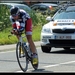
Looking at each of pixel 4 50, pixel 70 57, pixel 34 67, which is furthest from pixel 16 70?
pixel 4 50

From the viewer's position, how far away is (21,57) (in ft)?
36.0

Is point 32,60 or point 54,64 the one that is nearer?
point 32,60

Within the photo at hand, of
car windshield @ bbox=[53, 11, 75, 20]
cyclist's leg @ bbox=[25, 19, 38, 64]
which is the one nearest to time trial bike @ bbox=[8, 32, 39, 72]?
cyclist's leg @ bbox=[25, 19, 38, 64]

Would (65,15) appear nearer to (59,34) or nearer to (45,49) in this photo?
(59,34)

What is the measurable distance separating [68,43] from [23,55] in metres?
4.99

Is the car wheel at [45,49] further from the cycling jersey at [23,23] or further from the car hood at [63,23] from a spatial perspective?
the cycling jersey at [23,23]

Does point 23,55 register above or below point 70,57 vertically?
above

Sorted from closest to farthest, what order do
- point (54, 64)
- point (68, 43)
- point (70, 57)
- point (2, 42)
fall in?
point (54, 64), point (70, 57), point (68, 43), point (2, 42)

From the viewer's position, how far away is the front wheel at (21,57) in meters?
10.9

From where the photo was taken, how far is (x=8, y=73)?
10.6 metres

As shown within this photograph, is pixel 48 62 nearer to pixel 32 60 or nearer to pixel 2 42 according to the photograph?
pixel 32 60

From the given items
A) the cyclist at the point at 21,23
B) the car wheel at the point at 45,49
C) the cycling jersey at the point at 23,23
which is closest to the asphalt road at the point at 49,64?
the cyclist at the point at 21,23

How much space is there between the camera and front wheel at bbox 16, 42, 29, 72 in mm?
10891

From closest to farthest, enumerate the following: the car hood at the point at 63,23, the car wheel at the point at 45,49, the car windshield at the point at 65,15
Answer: the car hood at the point at 63,23 → the car wheel at the point at 45,49 → the car windshield at the point at 65,15
